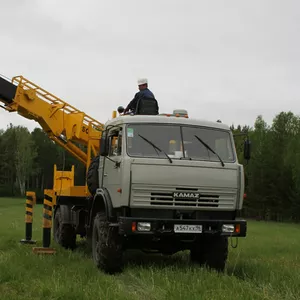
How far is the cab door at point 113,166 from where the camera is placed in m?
8.80

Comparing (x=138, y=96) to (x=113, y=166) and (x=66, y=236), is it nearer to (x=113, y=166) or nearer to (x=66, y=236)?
(x=113, y=166)

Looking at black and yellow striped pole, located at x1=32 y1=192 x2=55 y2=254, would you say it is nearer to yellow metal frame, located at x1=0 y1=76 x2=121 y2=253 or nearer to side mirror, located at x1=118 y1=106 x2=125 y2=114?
yellow metal frame, located at x1=0 y1=76 x2=121 y2=253

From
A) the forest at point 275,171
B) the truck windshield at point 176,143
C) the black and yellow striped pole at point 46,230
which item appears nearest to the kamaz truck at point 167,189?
the truck windshield at point 176,143

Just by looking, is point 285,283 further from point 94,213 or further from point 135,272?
point 94,213

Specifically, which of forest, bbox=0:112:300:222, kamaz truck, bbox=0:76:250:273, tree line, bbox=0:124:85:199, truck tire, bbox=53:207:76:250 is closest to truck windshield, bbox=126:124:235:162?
kamaz truck, bbox=0:76:250:273

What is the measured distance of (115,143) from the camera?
9266 millimetres

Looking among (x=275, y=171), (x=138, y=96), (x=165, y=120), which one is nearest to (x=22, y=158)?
(x=275, y=171)

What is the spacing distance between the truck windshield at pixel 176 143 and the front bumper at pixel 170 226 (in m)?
1.14

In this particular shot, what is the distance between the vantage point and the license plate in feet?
27.8

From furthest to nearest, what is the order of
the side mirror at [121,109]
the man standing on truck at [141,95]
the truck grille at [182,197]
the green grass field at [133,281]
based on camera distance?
the side mirror at [121,109]
the man standing on truck at [141,95]
the truck grille at [182,197]
the green grass field at [133,281]

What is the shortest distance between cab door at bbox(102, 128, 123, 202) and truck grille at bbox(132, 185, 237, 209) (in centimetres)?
43

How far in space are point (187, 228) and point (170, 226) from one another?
1.00 ft

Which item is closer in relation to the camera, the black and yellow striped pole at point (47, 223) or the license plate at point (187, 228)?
the license plate at point (187, 228)

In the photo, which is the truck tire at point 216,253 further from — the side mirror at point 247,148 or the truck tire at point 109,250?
the truck tire at point 109,250
